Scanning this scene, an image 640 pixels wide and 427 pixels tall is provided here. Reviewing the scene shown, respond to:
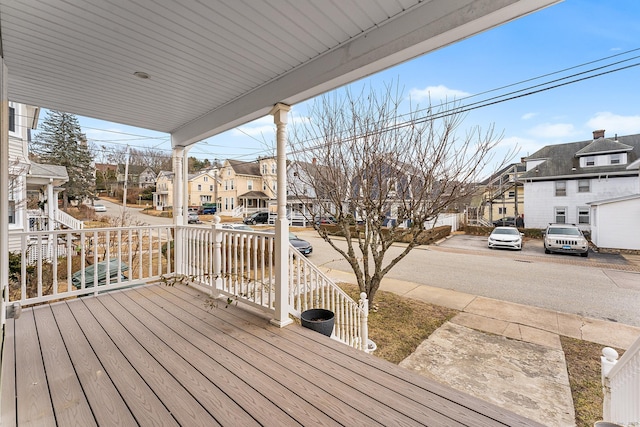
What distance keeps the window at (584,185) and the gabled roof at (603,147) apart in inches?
61.0

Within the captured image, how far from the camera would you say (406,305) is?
16.7 ft

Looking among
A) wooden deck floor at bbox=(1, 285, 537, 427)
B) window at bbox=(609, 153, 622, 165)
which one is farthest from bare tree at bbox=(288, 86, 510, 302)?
window at bbox=(609, 153, 622, 165)

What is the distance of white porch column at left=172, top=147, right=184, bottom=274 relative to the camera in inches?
173

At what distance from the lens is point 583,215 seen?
45.6 feet

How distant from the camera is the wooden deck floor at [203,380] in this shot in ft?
4.90

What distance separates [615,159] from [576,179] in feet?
8.77

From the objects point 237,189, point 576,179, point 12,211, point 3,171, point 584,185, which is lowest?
point 12,211

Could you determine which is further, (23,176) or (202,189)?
(202,189)

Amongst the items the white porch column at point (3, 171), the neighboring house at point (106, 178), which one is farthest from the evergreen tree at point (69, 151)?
the white porch column at point (3, 171)


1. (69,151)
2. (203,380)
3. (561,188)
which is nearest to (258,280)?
(203,380)

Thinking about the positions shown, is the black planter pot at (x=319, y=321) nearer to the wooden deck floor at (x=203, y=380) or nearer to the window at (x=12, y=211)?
the wooden deck floor at (x=203, y=380)

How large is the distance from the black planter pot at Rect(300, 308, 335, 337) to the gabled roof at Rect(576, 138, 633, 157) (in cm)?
1358

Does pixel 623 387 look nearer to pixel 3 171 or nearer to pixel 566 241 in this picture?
pixel 3 171

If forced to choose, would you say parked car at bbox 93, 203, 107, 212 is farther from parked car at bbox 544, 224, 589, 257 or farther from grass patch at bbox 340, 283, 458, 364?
parked car at bbox 544, 224, 589, 257
